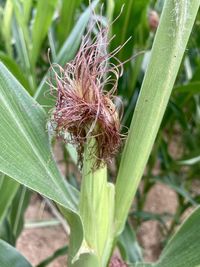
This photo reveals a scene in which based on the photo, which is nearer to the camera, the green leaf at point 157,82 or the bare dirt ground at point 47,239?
the green leaf at point 157,82

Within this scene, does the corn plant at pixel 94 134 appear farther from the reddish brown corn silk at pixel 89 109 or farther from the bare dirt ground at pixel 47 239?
the bare dirt ground at pixel 47 239

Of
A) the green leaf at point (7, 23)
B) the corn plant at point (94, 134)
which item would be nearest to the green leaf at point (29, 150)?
the corn plant at point (94, 134)

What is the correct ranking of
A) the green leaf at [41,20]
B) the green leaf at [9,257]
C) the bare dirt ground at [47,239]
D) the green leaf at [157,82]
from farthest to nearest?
1. the bare dirt ground at [47,239]
2. the green leaf at [41,20]
3. the green leaf at [9,257]
4. the green leaf at [157,82]

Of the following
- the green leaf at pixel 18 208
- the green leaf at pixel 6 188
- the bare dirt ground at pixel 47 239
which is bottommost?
the bare dirt ground at pixel 47 239

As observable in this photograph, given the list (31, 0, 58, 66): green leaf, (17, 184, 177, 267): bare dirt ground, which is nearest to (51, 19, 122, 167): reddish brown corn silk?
(31, 0, 58, 66): green leaf

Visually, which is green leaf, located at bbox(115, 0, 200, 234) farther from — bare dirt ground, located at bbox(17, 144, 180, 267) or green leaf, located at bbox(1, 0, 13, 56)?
bare dirt ground, located at bbox(17, 144, 180, 267)

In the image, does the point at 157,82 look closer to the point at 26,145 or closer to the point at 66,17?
the point at 26,145

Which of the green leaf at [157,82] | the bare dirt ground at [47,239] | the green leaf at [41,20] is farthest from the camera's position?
the bare dirt ground at [47,239]

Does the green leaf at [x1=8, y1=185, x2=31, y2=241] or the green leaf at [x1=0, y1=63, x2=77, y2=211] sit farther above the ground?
the green leaf at [x1=0, y1=63, x2=77, y2=211]
